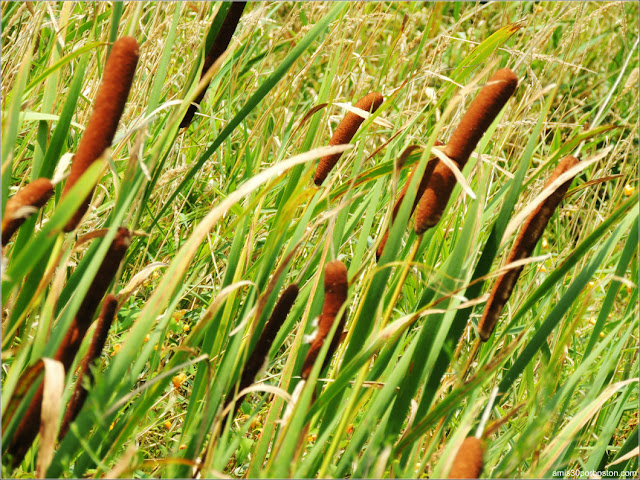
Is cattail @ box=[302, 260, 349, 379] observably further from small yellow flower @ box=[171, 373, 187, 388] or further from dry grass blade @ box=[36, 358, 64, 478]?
small yellow flower @ box=[171, 373, 187, 388]

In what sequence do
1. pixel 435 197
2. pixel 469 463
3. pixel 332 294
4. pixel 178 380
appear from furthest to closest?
pixel 178 380, pixel 435 197, pixel 332 294, pixel 469 463

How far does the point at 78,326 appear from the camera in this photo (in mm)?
794

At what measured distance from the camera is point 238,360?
3.26 feet

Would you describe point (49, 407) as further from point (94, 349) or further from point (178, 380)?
point (178, 380)

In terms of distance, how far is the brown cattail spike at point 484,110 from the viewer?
80 cm

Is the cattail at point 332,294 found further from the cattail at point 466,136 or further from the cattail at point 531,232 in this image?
the cattail at point 531,232

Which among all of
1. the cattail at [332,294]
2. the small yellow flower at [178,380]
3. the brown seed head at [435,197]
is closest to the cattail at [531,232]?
the brown seed head at [435,197]

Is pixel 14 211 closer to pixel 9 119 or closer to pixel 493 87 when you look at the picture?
pixel 9 119

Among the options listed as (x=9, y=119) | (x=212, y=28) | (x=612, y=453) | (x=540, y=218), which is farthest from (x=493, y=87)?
(x=612, y=453)

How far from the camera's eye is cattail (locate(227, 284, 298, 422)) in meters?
0.85

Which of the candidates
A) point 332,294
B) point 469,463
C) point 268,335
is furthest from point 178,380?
point 469,463

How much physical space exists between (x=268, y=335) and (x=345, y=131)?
387 millimetres

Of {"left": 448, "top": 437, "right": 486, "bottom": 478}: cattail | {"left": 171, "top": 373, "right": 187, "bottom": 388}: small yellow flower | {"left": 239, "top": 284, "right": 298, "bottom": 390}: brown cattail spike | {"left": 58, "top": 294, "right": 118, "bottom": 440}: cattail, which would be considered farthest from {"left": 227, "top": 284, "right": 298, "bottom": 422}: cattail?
{"left": 171, "top": 373, "right": 187, "bottom": 388}: small yellow flower

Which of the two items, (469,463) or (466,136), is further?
(466,136)
